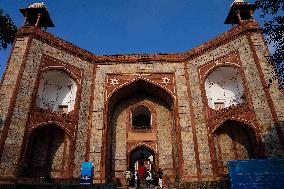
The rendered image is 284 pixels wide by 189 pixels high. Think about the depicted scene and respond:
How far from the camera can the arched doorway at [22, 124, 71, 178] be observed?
560 inches

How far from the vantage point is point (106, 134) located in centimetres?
1627

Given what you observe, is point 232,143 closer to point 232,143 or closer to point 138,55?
point 232,143

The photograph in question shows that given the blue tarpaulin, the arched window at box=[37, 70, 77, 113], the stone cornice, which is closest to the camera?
the blue tarpaulin

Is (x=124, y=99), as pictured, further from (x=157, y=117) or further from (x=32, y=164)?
(x=32, y=164)

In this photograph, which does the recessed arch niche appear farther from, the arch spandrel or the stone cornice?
the stone cornice

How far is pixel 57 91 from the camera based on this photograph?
17344 millimetres

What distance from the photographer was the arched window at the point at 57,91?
647 inches

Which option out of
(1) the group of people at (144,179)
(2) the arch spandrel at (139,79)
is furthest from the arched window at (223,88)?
(1) the group of people at (144,179)

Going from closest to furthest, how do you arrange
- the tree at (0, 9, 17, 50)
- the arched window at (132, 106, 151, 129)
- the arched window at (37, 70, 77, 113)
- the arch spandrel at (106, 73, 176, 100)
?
the tree at (0, 9, 17, 50)
the arched window at (37, 70, 77, 113)
the arch spandrel at (106, 73, 176, 100)
the arched window at (132, 106, 151, 129)

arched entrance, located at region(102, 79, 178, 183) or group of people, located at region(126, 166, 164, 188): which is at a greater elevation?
arched entrance, located at region(102, 79, 178, 183)

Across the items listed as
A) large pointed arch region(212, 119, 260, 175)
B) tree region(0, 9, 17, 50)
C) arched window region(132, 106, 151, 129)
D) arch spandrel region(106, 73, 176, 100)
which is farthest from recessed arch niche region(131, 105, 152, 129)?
tree region(0, 9, 17, 50)

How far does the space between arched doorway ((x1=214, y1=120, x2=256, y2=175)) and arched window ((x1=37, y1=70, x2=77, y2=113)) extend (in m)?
9.58

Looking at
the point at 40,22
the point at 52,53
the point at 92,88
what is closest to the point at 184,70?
the point at 92,88

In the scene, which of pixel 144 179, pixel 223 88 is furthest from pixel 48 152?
pixel 223 88
